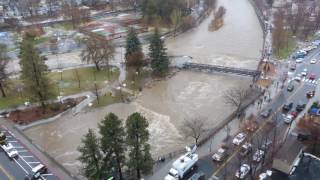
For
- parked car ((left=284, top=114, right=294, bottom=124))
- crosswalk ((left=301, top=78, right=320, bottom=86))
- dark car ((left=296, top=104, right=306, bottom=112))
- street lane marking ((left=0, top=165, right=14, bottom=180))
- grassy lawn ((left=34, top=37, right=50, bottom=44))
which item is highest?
grassy lawn ((left=34, top=37, right=50, bottom=44))

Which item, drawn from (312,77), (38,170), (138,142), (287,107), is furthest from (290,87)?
(38,170)

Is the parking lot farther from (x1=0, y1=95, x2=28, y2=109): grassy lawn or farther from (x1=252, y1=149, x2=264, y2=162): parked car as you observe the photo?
(x1=252, y1=149, x2=264, y2=162): parked car

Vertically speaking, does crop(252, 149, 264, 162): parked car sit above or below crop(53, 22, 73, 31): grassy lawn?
below

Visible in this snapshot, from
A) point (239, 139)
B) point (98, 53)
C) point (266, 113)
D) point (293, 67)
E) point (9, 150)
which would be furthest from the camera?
point (98, 53)

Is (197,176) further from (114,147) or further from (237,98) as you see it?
(237,98)

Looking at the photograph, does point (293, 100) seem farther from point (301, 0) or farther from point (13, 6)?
point (13, 6)

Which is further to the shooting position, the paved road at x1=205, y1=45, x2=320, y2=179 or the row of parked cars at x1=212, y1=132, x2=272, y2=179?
the paved road at x1=205, y1=45, x2=320, y2=179

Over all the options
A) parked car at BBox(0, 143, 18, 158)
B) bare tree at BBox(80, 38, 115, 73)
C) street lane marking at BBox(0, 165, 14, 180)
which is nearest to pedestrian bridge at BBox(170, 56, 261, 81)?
bare tree at BBox(80, 38, 115, 73)
